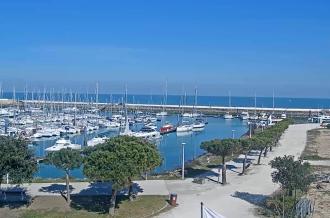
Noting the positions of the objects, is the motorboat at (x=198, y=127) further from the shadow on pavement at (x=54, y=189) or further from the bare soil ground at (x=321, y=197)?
the shadow on pavement at (x=54, y=189)

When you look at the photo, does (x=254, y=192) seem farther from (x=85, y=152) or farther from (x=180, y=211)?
(x=85, y=152)

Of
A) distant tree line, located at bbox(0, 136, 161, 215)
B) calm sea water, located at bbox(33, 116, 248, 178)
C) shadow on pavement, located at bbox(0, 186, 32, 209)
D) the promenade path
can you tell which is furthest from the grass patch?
calm sea water, located at bbox(33, 116, 248, 178)

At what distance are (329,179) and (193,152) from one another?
28746 mm

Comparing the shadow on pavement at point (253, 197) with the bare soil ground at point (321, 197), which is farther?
the shadow on pavement at point (253, 197)

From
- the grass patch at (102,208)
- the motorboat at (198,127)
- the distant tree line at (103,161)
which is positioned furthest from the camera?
the motorboat at (198,127)

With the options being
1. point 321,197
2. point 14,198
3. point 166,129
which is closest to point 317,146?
point 321,197

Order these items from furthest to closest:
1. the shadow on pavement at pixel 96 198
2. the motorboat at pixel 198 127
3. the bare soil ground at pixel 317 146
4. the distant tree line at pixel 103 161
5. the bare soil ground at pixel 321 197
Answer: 1. the motorboat at pixel 198 127
2. the bare soil ground at pixel 317 146
3. the shadow on pavement at pixel 96 198
4. the bare soil ground at pixel 321 197
5. the distant tree line at pixel 103 161

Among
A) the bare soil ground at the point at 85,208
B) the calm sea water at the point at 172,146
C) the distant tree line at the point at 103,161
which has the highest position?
the distant tree line at the point at 103,161

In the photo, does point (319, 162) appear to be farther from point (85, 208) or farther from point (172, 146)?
point (172, 146)

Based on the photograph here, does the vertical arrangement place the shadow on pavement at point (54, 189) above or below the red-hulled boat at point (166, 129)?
below

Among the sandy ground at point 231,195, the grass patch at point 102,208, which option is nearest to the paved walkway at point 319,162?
the sandy ground at point 231,195

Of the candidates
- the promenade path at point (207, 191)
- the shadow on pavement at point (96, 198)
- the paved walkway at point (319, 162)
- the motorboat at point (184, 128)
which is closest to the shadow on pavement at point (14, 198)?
the promenade path at point (207, 191)

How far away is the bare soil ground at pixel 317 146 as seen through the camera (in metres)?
47.7

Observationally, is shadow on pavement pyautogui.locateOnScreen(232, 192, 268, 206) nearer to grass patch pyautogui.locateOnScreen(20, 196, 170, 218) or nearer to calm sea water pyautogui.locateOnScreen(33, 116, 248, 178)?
grass patch pyautogui.locateOnScreen(20, 196, 170, 218)
